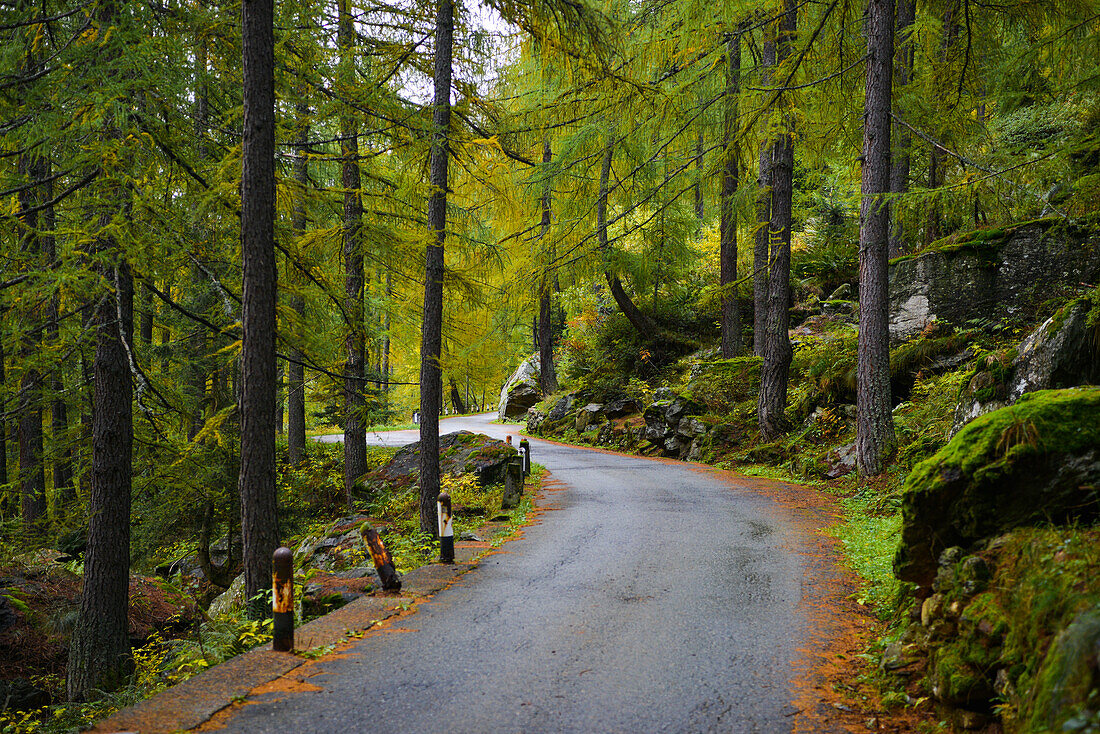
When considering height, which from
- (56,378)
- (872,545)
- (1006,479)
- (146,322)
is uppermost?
(146,322)

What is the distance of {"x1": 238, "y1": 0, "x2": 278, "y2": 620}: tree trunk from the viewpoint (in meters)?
7.12

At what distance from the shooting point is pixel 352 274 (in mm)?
11555

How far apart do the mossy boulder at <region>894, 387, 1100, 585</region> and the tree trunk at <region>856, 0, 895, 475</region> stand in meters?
7.11

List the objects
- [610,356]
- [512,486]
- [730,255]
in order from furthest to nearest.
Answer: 1. [610,356]
2. [730,255]
3. [512,486]

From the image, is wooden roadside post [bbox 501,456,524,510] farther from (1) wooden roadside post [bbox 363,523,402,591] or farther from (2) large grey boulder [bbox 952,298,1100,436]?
(2) large grey boulder [bbox 952,298,1100,436]

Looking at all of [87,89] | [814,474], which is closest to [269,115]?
[87,89]

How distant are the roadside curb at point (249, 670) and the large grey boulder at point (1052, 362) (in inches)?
282

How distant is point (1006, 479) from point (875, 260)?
818 cm

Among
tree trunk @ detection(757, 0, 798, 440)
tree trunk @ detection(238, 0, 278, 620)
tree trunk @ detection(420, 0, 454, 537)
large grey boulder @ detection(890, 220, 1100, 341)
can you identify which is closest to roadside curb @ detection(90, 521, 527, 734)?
tree trunk @ detection(238, 0, 278, 620)

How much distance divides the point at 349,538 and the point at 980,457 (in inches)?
363

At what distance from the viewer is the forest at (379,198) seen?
725 cm

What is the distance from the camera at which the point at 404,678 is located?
485 cm

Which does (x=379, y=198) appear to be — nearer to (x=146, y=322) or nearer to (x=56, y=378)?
(x=56, y=378)

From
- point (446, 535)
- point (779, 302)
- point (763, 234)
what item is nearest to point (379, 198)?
point (446, 535)
